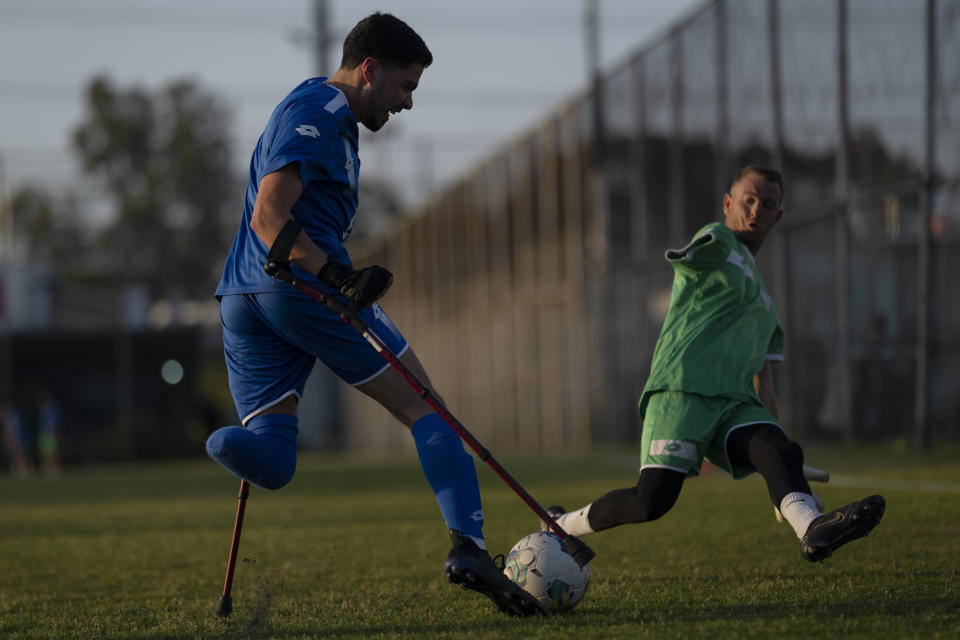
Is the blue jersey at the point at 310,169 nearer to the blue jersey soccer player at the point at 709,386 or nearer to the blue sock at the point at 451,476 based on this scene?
the blue sock at the point at 451,476

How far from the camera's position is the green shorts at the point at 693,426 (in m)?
4.61

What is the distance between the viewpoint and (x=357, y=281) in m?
4.01

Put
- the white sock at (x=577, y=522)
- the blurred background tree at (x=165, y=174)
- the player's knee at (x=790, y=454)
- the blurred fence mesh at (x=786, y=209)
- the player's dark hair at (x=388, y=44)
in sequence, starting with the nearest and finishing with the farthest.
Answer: the player's dark hair at (x=388, y=44)
the player's knee at (x=790, y=454)
the white sock at (x=577, y=522)
the blurred fence mesh at (x=786, y=209)
the blurred background tree at (x=165, y=174)

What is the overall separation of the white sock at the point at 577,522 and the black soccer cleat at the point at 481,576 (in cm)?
87

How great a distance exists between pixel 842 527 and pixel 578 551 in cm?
86

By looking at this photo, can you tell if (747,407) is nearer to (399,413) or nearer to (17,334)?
(399,413)

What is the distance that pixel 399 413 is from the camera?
4.36m

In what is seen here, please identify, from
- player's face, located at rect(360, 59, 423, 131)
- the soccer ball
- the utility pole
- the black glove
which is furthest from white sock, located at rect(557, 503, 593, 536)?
the utility pole

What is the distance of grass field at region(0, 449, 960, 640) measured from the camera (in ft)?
13.2

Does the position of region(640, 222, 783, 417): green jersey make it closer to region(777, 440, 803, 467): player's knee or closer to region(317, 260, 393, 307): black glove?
region(777, 440, 803, 467): player's knee

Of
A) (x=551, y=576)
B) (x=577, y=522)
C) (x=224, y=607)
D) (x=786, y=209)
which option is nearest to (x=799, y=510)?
(x=551, y=576)

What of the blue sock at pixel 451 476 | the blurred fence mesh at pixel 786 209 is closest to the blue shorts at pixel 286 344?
the blue sock at pixel 451 476

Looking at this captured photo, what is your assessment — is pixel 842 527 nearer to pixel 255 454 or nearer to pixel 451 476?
pixel 451 476

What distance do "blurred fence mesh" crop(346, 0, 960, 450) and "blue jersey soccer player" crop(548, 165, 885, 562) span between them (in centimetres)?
883
